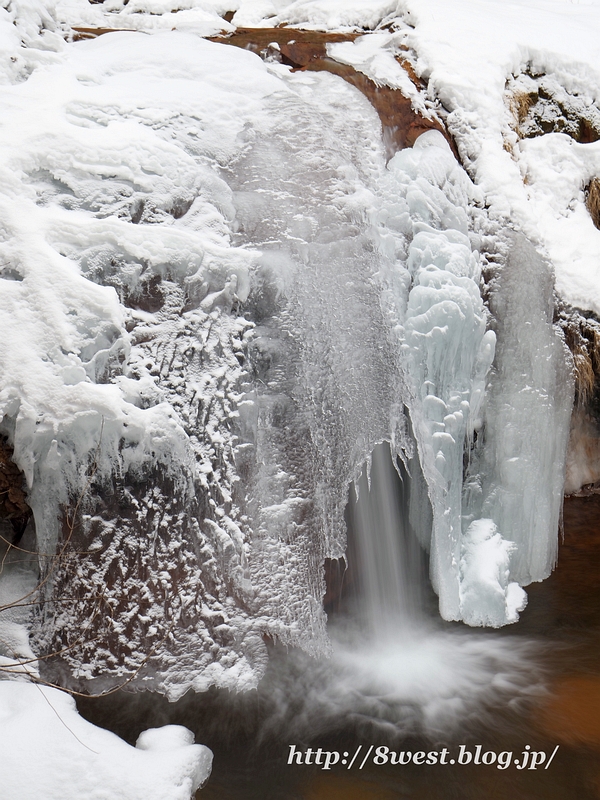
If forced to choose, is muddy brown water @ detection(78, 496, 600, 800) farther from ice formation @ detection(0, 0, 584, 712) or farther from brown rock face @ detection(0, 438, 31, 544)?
brown rock face @ detection(0, 438, 31, 544)

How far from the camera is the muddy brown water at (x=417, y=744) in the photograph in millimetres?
2449

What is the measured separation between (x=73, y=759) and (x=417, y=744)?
138 centimetres

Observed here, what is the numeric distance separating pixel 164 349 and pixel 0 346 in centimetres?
63

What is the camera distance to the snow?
2.04 meters

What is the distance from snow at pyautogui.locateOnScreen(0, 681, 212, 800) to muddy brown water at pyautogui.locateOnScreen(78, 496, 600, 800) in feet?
0.57

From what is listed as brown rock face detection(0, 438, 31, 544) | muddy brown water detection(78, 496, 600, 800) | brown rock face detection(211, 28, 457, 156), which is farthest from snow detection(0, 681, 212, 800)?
brown rock face detection(211, 28, 457, 156)

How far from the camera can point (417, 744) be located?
2.67m

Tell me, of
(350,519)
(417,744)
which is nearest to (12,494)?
(350,519)

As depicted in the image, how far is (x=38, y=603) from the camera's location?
2637mm

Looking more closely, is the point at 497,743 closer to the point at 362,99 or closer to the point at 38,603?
the point at 38,603

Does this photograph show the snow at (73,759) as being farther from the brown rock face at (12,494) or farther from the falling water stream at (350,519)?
the brown rock face at (12,494)

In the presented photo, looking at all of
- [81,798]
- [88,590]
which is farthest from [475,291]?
[81,798]

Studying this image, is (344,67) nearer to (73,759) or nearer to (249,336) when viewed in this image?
(249,336)

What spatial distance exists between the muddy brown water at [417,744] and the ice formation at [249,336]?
0.27 meters
